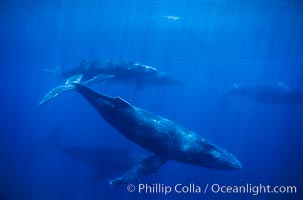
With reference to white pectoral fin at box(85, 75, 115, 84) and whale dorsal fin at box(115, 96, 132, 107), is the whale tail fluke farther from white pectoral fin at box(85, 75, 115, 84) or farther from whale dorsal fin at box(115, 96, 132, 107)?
whale dorsal fin at box(115, 96, 132, 107)

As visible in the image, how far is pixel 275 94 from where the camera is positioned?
1927 cm

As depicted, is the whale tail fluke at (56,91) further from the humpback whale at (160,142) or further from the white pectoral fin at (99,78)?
the humpback whale at (160,142)

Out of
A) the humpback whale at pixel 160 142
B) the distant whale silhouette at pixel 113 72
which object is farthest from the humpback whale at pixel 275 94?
the humpback whale at pixel 160 142

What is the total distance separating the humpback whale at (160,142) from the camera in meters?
9.71

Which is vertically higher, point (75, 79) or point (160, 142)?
point (75, 79)

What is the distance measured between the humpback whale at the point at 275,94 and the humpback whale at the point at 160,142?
416 inches

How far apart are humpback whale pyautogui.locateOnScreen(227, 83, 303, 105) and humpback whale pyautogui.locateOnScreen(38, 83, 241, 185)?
416 inches

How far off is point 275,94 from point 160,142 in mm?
11770

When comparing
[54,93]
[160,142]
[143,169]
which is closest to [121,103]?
[160,142]

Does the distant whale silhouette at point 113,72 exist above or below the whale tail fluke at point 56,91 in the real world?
above

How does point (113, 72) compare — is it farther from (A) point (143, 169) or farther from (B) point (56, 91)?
(A) point (143, 169)

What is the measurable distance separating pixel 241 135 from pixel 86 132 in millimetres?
8064

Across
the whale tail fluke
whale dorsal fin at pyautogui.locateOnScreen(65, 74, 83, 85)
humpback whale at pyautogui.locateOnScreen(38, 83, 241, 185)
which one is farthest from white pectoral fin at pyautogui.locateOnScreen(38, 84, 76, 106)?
humpback whale at pyautogui.locateOnScreen(38, 83, 241, 185)

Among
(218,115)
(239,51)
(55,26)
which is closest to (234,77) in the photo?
(218,115)
